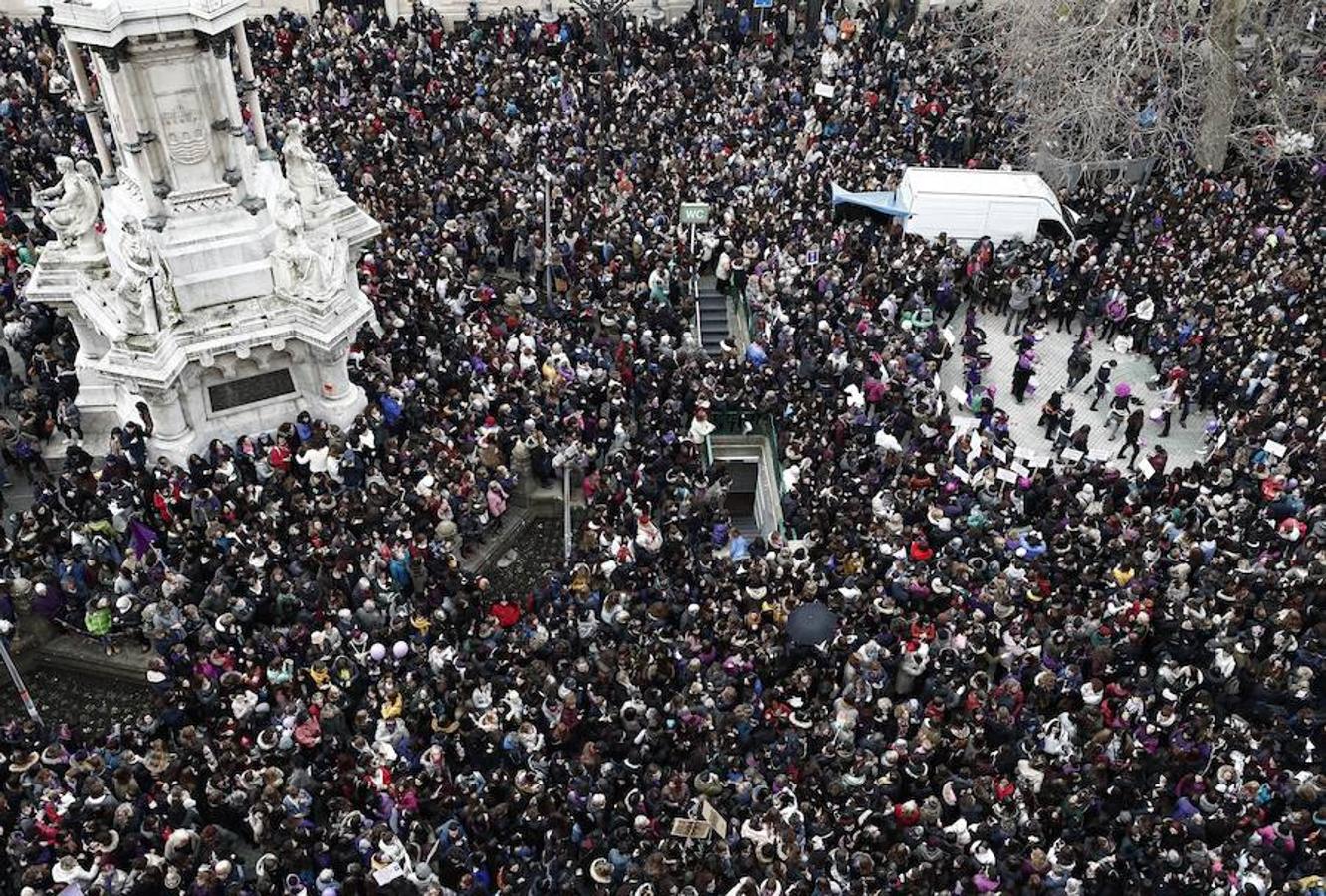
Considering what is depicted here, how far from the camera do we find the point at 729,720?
14.6m

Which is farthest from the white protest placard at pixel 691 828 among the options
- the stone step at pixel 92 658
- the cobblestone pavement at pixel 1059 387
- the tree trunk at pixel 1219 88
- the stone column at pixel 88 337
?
the tree trunk at pixel 1219 88

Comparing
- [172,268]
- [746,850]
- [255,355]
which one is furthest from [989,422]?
[172,268]

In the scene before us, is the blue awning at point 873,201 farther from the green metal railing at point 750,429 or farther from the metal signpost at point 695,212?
the green metal railing at point 750,429

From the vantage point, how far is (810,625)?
15.4 meters

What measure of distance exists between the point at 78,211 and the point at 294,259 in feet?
13.2

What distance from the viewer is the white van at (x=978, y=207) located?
25797 mm

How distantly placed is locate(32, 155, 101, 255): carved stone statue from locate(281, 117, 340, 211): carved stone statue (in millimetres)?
3301

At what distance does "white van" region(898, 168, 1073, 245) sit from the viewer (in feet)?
84.6

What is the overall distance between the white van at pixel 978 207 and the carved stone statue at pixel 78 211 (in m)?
16.8

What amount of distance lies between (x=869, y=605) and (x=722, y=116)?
58.1ft

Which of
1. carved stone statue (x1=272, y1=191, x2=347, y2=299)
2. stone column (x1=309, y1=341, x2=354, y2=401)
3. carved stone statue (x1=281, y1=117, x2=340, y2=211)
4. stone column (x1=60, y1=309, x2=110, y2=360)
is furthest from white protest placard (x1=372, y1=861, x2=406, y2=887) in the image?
carved stone statue (x1=281, y1=117, x2=340, y2=211)

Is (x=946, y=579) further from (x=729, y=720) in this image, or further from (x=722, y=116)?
(x=722, y=116)

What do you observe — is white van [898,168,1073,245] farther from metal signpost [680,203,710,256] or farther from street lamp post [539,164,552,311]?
street lamp post [539,164,552,311]

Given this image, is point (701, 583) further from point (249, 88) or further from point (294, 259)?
point (249, 88)
